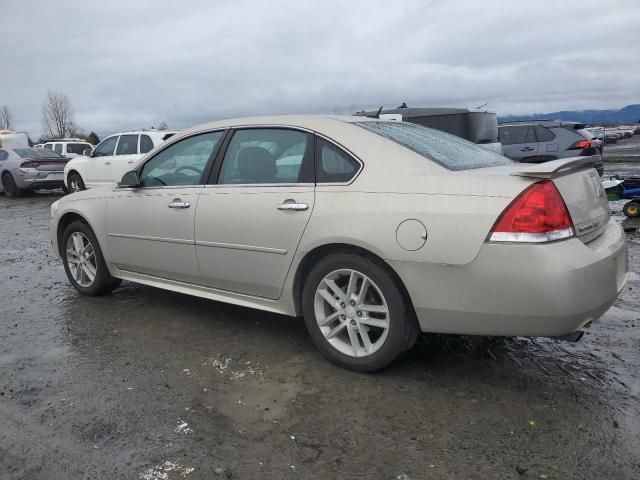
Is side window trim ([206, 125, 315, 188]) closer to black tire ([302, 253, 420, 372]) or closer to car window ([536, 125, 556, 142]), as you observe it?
black tire ([302, 253, 420, 372])

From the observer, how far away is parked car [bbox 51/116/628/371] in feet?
9.32

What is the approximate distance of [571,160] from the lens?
316 cm

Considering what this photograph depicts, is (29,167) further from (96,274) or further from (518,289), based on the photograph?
(518,289)

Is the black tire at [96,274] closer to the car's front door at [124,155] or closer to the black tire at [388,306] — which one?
the black tire at [388,306]

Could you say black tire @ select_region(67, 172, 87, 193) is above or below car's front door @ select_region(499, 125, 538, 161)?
below

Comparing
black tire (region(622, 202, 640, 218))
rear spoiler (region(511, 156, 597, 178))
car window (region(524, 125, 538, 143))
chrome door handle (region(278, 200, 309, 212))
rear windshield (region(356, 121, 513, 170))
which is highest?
rear windshield (region(356, 121, 513, 170))

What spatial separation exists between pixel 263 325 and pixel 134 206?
1.45 metres

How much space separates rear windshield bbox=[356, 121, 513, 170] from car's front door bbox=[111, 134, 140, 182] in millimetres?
10270

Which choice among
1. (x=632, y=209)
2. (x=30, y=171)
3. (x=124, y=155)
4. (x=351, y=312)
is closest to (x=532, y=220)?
(x=351, y=312)

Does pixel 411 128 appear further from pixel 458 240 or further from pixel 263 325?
pixel 263 325

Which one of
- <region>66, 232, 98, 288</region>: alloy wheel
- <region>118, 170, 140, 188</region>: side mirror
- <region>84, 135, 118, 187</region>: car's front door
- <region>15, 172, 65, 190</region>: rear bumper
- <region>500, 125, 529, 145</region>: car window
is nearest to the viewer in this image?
<region>118, 170, 140, 188</region>: side mirror

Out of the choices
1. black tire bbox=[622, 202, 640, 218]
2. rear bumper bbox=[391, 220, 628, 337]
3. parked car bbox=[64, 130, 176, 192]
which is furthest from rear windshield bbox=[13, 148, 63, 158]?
rear bumper bbox=[391, 220, 628, 337]

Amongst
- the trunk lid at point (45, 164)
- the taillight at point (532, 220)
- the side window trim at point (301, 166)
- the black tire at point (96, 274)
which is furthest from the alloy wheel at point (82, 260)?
the trunk lid at point (45, 164)

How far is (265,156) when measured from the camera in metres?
3.89
